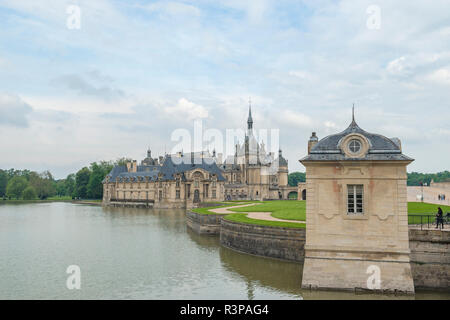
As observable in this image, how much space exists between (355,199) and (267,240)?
10733mm

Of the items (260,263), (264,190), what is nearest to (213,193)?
(264,190)

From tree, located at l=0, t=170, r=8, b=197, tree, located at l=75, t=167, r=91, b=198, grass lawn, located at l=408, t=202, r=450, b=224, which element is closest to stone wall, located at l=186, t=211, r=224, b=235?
grass lawn, located at l=408, t=202, r=450, b=224

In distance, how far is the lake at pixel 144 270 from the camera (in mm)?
20000

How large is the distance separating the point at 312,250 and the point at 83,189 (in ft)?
388

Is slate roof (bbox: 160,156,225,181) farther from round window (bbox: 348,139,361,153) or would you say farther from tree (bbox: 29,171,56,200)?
round window (bbox: 348,139,361,153)

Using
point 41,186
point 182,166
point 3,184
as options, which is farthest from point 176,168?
point 3,184

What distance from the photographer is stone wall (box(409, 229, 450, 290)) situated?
19.2m

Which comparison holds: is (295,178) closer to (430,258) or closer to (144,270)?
(144,270)

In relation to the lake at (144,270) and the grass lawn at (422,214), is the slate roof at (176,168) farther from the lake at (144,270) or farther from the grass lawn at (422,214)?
the grass lawn at (422,214)

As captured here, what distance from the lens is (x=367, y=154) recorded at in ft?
60.9

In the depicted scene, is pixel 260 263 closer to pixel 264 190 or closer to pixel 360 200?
pixel 360 200

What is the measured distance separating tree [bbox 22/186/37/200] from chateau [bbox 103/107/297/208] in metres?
34.2

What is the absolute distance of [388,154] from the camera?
18.4 metres
